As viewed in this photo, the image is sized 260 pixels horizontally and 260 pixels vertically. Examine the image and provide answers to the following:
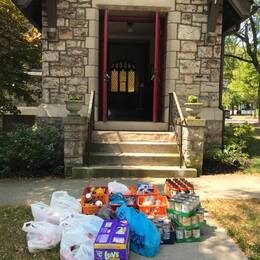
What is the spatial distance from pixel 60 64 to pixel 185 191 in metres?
5.70

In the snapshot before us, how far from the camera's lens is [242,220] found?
5527 millimetres

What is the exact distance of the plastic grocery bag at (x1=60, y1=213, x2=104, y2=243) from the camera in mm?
4336

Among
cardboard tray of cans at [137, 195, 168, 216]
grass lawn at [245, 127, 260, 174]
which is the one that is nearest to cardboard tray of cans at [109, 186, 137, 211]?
cardboard tray of cans at [137, 195, 168, 216]

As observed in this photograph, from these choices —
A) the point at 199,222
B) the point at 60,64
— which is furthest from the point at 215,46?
the point at 199,222

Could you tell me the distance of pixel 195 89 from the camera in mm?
10211

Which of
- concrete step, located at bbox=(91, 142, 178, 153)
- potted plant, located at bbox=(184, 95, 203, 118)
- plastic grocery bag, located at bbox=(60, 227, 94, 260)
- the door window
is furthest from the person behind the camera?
Result: the door window

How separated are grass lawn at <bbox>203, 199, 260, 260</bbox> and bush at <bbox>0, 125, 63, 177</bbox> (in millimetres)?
3539

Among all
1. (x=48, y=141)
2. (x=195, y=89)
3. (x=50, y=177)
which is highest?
(x=195, y=89)

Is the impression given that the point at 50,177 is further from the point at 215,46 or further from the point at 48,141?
the point at 215,46

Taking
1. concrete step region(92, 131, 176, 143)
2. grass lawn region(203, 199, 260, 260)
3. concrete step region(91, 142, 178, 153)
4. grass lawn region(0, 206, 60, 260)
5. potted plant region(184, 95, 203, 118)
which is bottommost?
grass lawn region(0, 206, 60, 260)

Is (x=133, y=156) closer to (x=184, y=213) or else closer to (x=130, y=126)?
(x=130, y=126)

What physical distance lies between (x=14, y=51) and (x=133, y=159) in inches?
192

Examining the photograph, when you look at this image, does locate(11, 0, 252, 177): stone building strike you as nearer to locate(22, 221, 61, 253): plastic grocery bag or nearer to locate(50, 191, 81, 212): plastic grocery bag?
locate(50, 191, 81, 212): plastic grocery bag

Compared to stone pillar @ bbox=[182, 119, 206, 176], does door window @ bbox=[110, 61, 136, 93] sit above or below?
above
